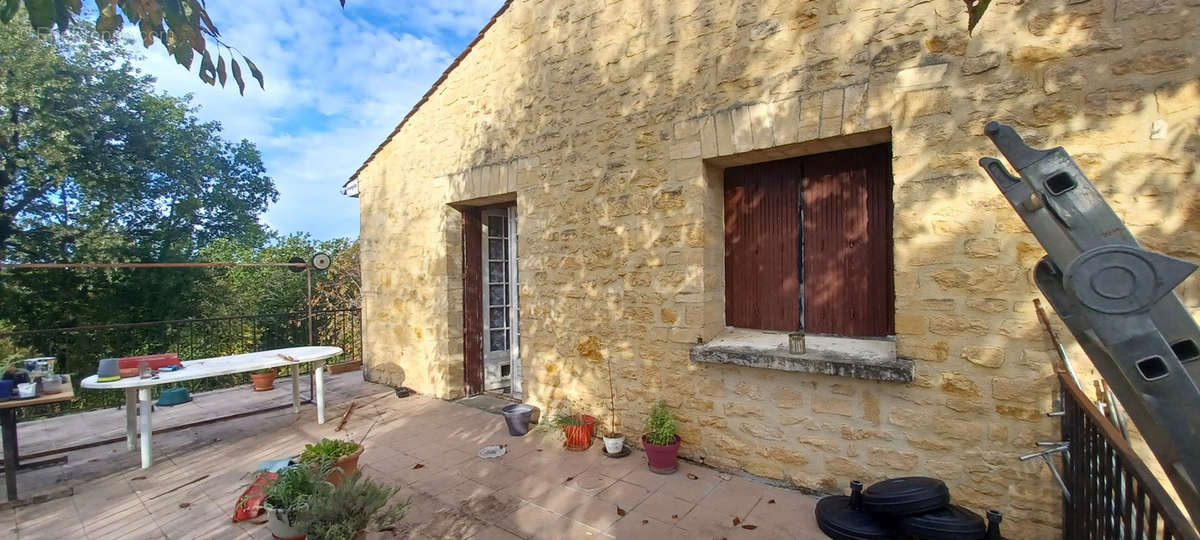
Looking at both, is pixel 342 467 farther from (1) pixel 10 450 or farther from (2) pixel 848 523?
(2) pixel 848 523

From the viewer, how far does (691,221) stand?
3.87m

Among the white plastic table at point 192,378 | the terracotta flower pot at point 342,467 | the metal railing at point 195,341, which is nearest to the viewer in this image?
the terracotta flower pot at point 342,467

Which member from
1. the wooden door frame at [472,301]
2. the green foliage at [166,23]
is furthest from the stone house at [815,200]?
the green foliage at [166,23]

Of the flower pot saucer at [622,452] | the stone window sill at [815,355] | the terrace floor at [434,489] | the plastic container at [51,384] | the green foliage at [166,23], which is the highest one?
the green foliage at [166,23]

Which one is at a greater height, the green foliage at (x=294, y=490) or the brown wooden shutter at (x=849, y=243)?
the brown wooden shutter at (x=849, y=243)

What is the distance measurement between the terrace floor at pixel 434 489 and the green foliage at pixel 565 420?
127 mm

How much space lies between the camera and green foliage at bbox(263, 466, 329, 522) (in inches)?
101

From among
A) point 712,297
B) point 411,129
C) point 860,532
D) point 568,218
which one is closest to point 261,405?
point 411,129

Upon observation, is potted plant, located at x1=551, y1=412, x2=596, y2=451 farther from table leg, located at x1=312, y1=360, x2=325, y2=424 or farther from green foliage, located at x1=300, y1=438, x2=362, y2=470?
table leg, located at x1=312, y1=360, x2=325, y2=424

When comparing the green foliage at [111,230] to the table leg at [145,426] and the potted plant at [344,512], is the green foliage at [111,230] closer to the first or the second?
the table leg at [145,426]

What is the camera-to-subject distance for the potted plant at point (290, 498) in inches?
101

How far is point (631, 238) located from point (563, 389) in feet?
5.42

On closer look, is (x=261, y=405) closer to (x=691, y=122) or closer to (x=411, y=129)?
(x=411, y=129)

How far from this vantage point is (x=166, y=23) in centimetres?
176
